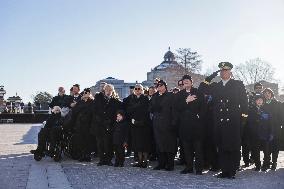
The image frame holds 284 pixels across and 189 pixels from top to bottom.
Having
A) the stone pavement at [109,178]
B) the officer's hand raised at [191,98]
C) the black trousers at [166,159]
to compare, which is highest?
the officer's hand raised at [191,98]

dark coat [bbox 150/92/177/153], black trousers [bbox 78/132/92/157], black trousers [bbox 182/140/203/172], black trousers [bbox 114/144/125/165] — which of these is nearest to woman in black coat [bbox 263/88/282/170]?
black trousers [bbox 182/140/203/172]

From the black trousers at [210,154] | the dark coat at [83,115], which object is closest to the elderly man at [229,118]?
the black trousers at [210,154]

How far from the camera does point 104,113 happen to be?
1088cm

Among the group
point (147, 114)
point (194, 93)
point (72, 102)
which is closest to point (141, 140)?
point (147, 114)

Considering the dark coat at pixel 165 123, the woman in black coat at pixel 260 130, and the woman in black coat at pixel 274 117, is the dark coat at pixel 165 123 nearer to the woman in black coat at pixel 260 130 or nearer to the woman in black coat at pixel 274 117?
the woman in black coat at pixel 260 130

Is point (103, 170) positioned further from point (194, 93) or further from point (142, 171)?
point (194, 93)

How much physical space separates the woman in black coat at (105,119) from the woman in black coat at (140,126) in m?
0.50

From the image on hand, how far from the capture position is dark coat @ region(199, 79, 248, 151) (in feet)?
29.0

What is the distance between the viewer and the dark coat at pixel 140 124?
1037cm

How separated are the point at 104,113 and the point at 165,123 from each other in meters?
1.73

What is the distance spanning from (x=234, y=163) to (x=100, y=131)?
3.58m

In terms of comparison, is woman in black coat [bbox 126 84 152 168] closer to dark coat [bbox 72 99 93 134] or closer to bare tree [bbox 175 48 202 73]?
dark coat [bbox 72 99 93 134]

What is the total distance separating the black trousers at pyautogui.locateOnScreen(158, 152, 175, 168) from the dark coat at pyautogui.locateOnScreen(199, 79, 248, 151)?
4.71 feet

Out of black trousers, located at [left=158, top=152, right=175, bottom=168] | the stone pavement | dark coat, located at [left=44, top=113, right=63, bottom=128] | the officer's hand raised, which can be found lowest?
the stone pavement
